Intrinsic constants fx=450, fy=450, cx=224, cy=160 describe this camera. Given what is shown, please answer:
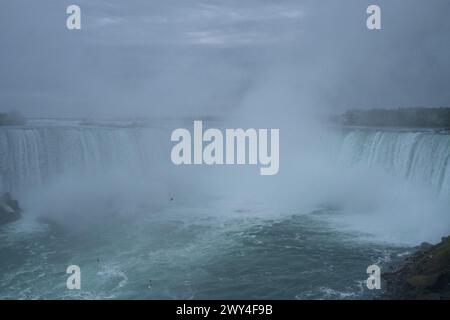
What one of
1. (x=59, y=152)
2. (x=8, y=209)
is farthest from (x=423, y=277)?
(x=59, y=152)

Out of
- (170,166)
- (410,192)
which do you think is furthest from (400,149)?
(170,166)

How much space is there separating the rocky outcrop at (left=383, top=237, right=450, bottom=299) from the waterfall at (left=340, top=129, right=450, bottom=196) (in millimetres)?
4376

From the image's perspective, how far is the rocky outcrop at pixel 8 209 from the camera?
1417 centimetres

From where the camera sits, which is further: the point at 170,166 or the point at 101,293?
the point at 170,166

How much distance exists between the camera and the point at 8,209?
1454 cm

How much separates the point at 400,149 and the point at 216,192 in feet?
25.4

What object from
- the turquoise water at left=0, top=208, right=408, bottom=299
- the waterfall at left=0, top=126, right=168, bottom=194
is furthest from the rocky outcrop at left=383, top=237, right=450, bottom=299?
the waterfall at left=0, top=126, right=168, bottom=194

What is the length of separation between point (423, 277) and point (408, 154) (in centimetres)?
751

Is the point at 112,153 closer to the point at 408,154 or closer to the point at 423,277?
the point at 408,154
